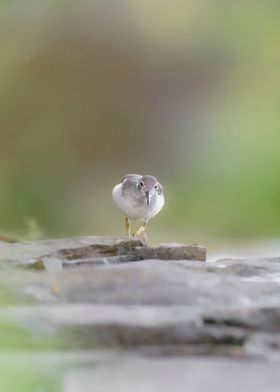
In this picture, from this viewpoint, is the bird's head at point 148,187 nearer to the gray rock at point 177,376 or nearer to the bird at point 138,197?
the bird at point 138,197

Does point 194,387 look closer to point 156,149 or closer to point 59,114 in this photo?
point 59,114

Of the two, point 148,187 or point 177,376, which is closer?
point 177,376

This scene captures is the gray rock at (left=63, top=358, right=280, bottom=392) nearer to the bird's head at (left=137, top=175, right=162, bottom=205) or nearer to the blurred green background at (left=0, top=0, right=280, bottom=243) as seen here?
→ the blurred green background at (left=0, top=0, right=280, bottom=243)

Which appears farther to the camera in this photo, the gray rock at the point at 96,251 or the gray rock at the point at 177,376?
the gray rock at the point at 96,251

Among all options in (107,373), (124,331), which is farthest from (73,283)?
(107,373)

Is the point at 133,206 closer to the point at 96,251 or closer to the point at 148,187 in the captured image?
the point at 148,187

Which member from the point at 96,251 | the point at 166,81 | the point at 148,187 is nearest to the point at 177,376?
the point at 96,251

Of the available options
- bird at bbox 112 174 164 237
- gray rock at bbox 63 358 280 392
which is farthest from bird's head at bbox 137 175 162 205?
gray rock at bbox 63 358 280 392

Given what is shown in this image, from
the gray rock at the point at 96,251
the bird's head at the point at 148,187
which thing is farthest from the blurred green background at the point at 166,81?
the bird's head at the point at 148,187
